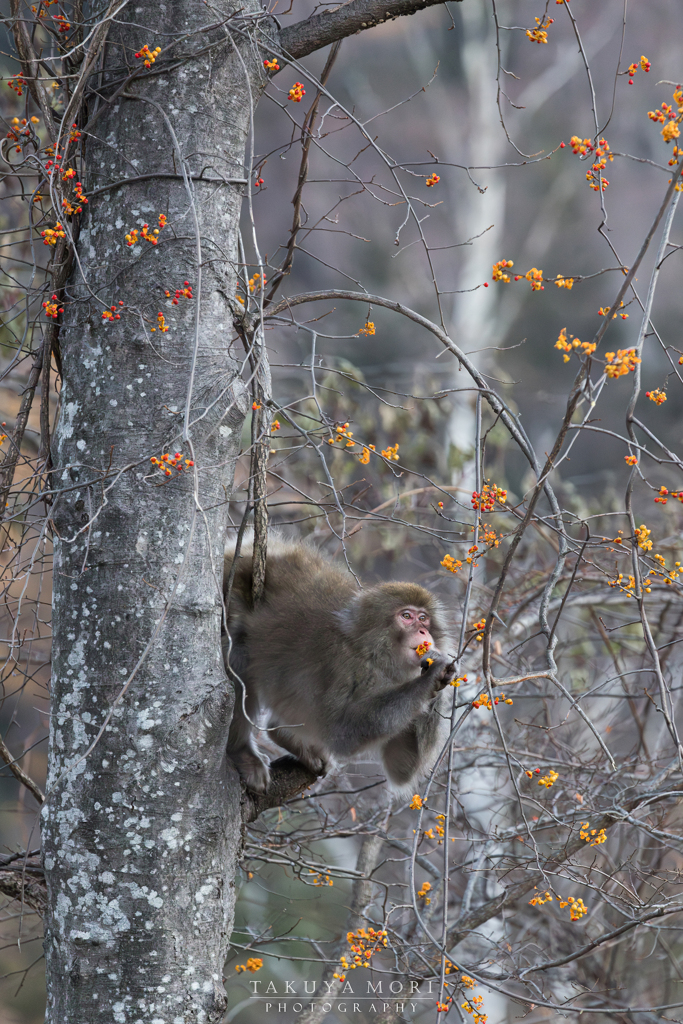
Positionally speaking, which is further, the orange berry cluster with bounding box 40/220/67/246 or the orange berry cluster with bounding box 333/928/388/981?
the orange berry cluster with bounding box 333/928/388/981

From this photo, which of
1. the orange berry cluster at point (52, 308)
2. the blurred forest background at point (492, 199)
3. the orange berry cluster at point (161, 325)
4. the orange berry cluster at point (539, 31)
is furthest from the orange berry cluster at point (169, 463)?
the blurred forest background at point (492, 199)

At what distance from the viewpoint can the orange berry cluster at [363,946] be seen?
305 centimetres

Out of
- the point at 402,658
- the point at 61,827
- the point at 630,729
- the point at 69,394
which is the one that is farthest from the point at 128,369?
the point at 630,729

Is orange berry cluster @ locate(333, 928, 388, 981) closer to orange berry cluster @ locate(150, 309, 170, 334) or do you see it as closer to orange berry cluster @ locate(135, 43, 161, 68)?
orange berry cluster @ locate(150, 309, 170, 334)

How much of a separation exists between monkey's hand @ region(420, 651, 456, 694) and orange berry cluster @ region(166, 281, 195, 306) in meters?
1.67

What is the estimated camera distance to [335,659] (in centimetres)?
361

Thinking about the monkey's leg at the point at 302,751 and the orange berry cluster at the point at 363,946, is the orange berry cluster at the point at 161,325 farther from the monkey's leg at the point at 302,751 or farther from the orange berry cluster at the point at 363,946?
the orange berry cluster at the point at 363,946

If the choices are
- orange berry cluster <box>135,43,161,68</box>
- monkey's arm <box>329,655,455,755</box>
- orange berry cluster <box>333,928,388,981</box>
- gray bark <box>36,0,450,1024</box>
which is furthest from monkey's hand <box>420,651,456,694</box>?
orange berry cluster <box>135,43,161,68</box>

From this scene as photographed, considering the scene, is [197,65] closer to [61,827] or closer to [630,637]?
[61,827]

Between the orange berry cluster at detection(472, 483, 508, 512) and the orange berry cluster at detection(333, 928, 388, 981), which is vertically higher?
the orange berry cluster at detection(472, 483, 508, 512)

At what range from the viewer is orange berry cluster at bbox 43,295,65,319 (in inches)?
97.2

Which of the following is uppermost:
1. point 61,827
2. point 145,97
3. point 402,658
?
point 145,97

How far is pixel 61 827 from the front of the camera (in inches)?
89.4

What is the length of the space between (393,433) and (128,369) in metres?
4.33
